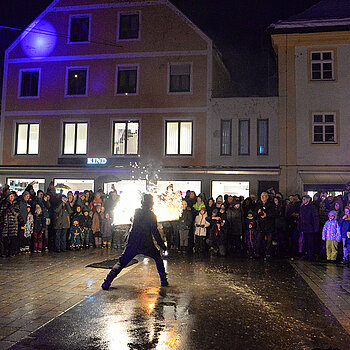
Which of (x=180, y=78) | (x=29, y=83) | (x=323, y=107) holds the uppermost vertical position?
(x=29, y=83)

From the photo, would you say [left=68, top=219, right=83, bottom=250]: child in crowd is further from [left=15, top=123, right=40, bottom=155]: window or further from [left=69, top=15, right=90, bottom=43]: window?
[left=69, top=15, right=90, bottom=43]: window

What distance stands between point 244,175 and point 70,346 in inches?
663

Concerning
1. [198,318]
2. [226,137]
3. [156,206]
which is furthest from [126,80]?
[198,318]

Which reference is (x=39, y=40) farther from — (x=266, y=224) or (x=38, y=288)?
(x=38, y=288)

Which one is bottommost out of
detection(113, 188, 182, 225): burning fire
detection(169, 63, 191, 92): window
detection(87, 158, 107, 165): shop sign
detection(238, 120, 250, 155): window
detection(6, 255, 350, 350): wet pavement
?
detection(6, 255, 350, 350): wet pavement

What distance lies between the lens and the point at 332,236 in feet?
39.4

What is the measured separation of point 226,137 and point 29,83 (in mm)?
12340

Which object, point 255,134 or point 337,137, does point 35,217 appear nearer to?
point 255,134

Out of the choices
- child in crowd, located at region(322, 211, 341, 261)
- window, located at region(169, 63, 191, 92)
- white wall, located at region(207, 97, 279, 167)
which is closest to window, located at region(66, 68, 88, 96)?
window, located at region(169, 63, 191, 92)

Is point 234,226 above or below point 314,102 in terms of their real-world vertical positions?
below

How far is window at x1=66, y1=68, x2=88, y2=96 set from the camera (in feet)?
75.2

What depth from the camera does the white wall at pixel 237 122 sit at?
67.4ft

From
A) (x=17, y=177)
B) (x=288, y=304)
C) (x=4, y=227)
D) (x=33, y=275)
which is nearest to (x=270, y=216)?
(x=288, y=304)

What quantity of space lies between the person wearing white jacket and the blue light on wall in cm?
1570
